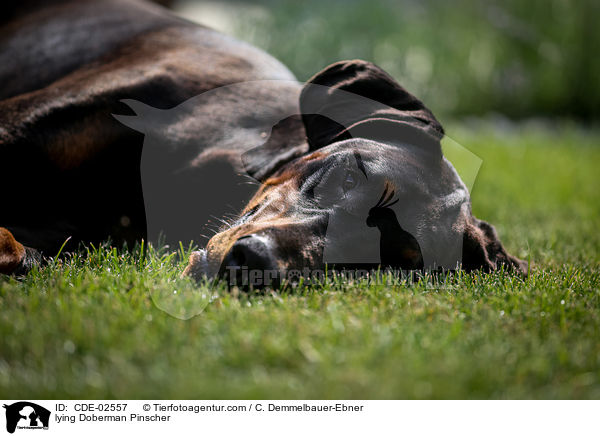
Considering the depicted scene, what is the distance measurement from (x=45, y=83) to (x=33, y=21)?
92 centimetres

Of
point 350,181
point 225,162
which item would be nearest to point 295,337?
point 350,181

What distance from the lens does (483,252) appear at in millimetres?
2939

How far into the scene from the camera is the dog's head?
7.91 feet

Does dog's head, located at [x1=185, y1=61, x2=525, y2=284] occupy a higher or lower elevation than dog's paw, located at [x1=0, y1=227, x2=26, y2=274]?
higher

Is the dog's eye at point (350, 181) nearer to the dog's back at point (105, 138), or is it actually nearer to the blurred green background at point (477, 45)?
the dog's back at point (105, 138)

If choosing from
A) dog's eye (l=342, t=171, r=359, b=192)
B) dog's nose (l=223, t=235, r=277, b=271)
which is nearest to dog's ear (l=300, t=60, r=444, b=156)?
dog's eye (l=342, t=171, r=359, b=192)

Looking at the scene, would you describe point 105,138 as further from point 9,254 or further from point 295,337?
point 295,337

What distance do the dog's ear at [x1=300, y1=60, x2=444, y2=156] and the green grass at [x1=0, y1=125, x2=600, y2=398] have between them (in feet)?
2.24

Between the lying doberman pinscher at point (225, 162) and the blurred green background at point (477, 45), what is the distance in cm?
506

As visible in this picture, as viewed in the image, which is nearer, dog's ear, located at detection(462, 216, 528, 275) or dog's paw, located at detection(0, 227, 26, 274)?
dog's paw, located at detection(0, 227, 26, 274)
